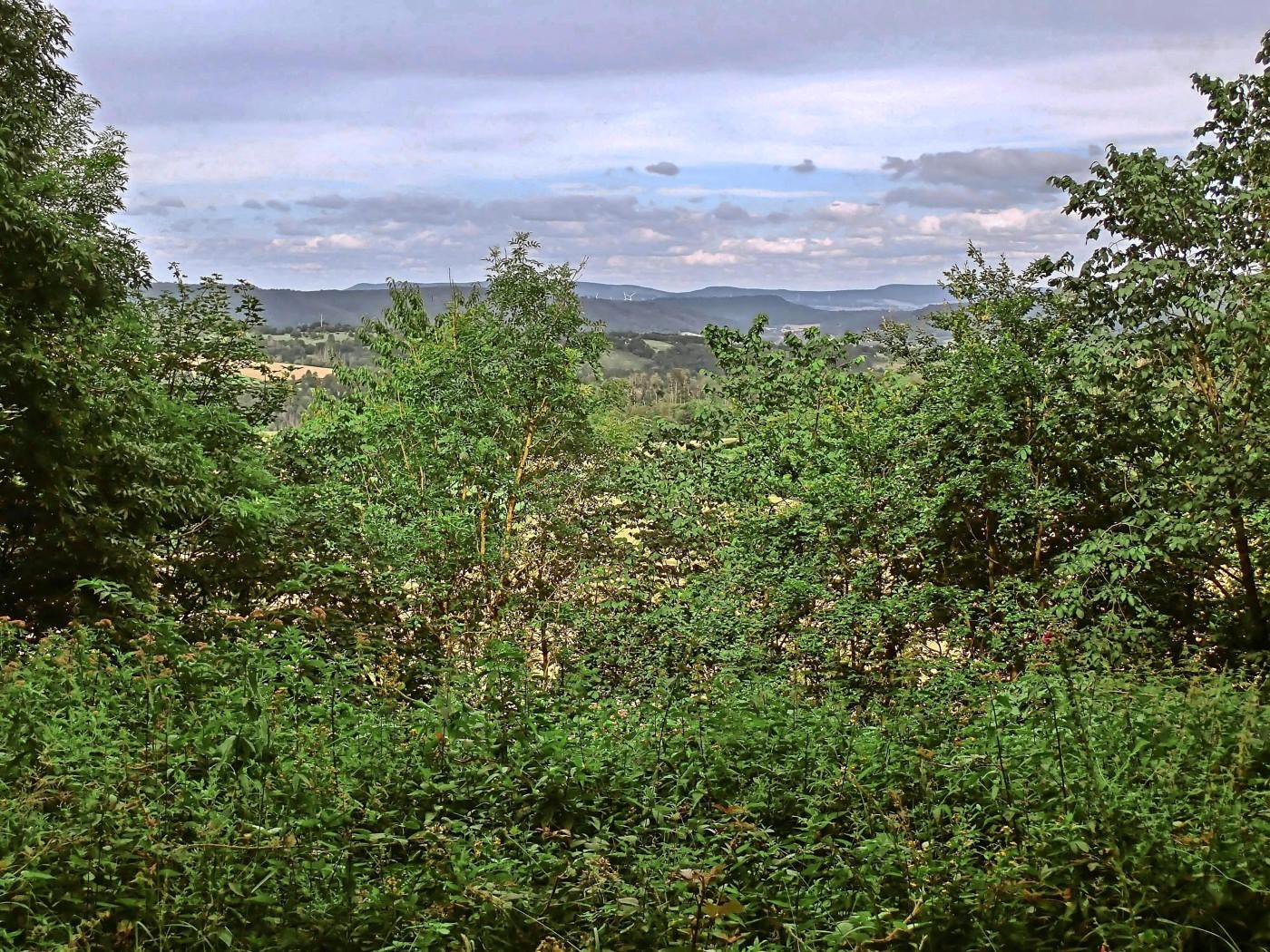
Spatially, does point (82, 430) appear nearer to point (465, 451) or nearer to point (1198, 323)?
point (465, 451)

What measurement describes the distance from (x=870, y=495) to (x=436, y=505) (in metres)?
6.51

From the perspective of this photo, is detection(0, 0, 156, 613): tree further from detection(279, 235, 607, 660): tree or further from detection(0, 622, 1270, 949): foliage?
detection(0, 622, 1270, 949): foliage

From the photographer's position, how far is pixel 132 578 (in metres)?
9.07

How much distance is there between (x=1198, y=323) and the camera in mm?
8008

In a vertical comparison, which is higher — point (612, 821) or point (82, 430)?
point (82, 430)

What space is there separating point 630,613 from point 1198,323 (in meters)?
6.10

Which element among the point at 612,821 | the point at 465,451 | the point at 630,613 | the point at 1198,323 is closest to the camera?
the point at 612,821

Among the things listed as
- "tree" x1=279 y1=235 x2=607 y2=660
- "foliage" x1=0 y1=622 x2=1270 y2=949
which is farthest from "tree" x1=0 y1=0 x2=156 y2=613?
"foliage" x1=0 y1=622 x2=1270 y2=949

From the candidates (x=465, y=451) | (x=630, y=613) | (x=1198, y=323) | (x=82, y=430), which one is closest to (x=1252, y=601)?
(x=1198, y=323)

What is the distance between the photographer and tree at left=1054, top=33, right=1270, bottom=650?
7344 mm

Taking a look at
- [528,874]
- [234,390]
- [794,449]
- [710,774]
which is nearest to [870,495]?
[794,449]

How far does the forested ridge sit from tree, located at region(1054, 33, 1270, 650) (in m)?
0.04

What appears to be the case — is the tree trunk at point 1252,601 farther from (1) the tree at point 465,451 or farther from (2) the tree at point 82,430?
(2) the tree at point 82,430

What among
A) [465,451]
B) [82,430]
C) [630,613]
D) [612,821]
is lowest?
[630,613]
